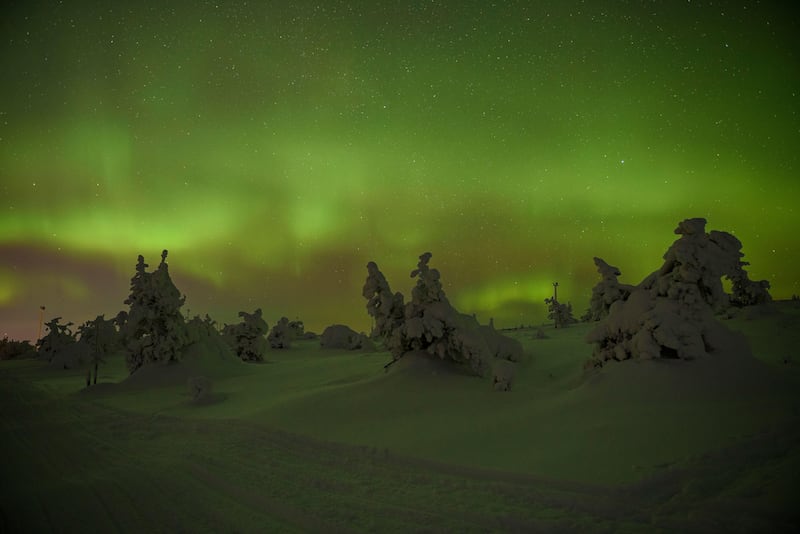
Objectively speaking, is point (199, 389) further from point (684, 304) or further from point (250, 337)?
point (250, 337)

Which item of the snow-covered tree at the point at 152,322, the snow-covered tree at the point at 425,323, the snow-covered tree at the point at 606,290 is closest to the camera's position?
the snow-covered tree at the point at 606,290

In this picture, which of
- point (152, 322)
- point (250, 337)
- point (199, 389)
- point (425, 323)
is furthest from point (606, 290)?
point (250, 337)

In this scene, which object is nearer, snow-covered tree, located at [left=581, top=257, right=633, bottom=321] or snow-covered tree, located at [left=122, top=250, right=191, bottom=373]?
snow-covered tree, located at [left=581, top=257, right=633, bottom=321]

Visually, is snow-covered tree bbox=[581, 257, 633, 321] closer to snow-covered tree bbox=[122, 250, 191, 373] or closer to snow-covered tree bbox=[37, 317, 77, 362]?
snow-covered tree bbox=[122, 250, 191, 373]

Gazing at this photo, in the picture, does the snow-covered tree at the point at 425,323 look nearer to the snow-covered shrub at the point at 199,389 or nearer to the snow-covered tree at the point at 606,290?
the snow-covered tree at the point at 606,290

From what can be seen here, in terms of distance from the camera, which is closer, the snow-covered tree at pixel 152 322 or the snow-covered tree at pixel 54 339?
the snow-covered tree at pixel 152 322

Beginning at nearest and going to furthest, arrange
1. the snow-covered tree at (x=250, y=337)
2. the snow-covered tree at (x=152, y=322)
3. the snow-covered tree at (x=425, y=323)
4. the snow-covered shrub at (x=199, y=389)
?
1. the snow-covered tree at (x=425, y=323)
2. the snow-covered shrub at (x=199, y=389)
3. the snow-covered tree at (x=152, y=322)
4. the snow-covered tree at (x=250, y=337)

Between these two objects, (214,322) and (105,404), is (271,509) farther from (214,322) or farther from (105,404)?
(214,322)

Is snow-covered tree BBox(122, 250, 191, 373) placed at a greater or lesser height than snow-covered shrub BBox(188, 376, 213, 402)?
greater

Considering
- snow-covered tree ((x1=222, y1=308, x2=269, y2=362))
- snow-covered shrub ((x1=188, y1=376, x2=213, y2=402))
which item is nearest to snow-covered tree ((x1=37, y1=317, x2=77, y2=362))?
snow-covered tree ((x1=222, y1=308, x2=269, y2=362))

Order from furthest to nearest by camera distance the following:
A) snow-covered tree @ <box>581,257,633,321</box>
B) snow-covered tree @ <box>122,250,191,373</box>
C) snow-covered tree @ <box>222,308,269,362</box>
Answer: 1. snow-covered tree @ <box>222,308,269,362</box>
2. snow-covered tree @ <box>122,250,191,373</box>
3. snow-covered tree @ <box>581,257,633,321</box>

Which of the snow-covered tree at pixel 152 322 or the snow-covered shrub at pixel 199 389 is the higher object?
the snow-covered tree at pixel 152 322

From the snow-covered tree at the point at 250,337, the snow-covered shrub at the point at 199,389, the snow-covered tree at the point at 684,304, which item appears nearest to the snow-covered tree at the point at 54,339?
the snow-covered tree at the point at 250,337

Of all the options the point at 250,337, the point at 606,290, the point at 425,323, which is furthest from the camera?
the point at 250,337
